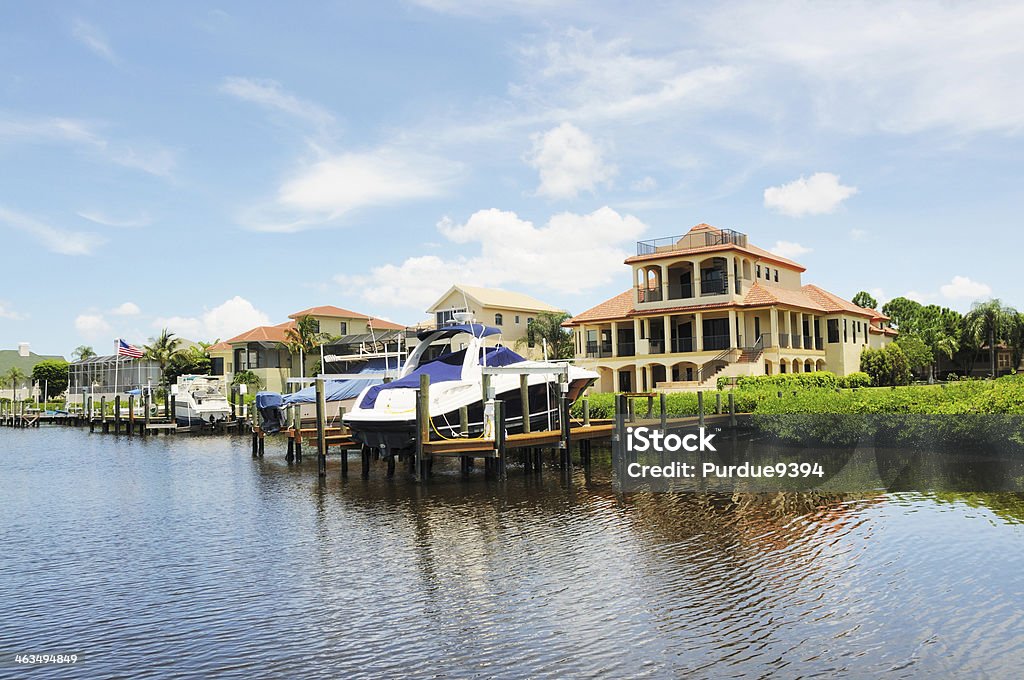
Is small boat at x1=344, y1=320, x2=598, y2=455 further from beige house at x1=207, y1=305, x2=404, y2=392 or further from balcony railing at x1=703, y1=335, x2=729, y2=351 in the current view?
beige house at x1=207, y1=305, x2=404, y2=392

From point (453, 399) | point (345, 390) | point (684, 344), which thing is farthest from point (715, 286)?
point (453, 399)

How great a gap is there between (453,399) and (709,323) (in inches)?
1185

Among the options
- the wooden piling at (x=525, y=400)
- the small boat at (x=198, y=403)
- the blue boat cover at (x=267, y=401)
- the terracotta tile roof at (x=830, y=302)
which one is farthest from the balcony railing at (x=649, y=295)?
the wooden piling at (x=525, y=400)

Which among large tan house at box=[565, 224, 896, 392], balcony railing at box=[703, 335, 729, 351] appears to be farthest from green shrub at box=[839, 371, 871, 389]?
balcony railing at box=[703, 335, 729, 351]

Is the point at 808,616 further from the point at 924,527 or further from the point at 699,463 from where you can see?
the point at 699,463

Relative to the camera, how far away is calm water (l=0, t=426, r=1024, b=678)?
10.7 meters

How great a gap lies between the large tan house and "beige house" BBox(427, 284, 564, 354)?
621 inches

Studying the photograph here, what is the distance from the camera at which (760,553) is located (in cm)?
1576

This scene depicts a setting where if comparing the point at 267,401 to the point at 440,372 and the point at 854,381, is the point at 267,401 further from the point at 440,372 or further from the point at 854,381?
the point at 854,381

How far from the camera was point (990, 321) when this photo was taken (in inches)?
3009

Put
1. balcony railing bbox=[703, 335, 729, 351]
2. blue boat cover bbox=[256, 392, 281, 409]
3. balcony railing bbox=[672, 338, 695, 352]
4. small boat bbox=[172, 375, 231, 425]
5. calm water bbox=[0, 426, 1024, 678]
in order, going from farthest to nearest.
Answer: small boat bbox=[172, 375, 231, 425] < balcony railing bbox=[672, 338, 695, 352] < balcony railing bbox=[703, 335, 729, 351] < blue boat cover bbox=[256, 392, 281, 409] < calm water bbox=[0, 426, 1024, 678]

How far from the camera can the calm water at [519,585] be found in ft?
35.0

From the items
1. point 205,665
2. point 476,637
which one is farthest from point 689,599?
point 205,665

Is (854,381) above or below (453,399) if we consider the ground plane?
above
